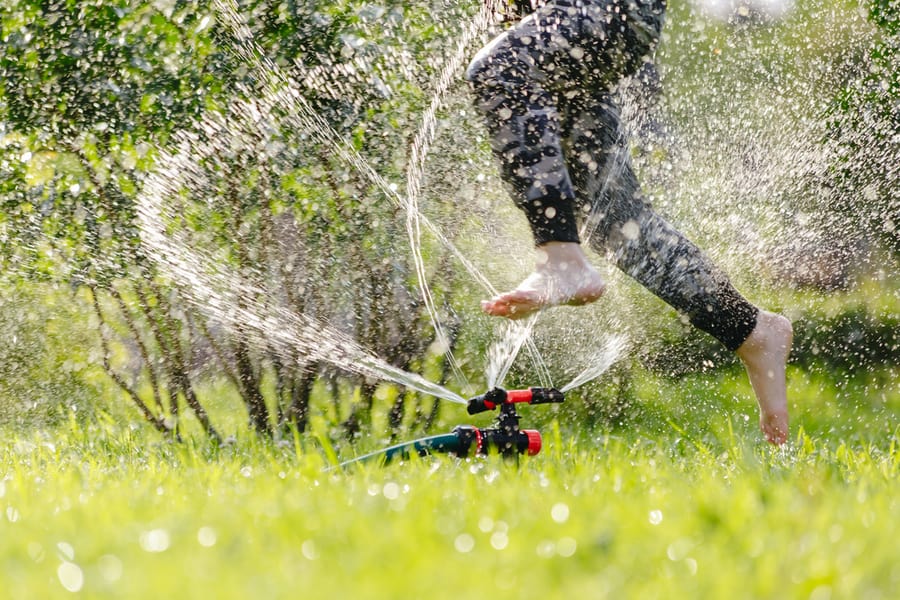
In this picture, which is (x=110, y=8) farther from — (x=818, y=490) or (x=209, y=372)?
(x=818, y=490)

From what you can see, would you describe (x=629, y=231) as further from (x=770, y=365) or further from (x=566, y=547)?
(x=566, y=547)

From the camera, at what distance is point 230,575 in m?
1.00

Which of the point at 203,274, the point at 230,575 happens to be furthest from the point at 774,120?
the point at 230,575

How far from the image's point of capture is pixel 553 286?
1997 millimetres

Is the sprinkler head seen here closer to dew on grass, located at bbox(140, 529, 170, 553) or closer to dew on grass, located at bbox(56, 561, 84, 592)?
dew on grass, located at bbox(140, 529, 170, 553)

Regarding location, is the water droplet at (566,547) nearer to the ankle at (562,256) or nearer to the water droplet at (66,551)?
the water droplet at (66,551)

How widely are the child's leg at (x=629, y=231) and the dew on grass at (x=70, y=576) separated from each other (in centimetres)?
152

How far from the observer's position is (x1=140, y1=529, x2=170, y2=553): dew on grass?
1137mm

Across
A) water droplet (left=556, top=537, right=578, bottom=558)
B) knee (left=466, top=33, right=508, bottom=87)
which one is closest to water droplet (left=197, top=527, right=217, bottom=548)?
water droplet (left=556, top=537, right=578, bottom=558)

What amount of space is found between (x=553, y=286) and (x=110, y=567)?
1.15 metres

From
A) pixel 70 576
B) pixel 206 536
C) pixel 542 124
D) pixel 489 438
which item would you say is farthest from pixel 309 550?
pixel 542 124

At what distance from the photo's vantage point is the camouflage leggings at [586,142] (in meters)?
2.03

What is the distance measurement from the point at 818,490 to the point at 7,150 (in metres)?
2.60

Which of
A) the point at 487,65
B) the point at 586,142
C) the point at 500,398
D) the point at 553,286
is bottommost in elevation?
the point at 500,398
